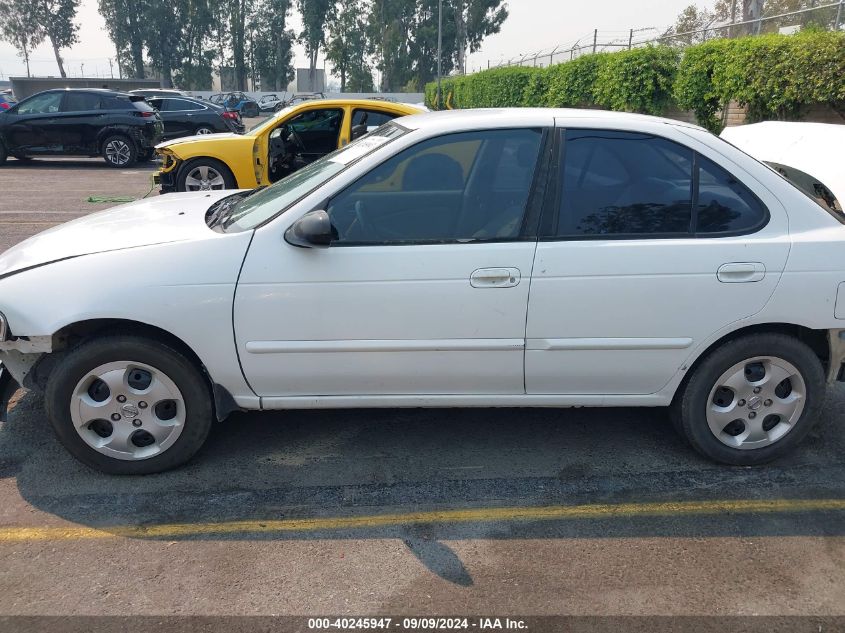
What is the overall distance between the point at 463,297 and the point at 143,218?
6.16ft

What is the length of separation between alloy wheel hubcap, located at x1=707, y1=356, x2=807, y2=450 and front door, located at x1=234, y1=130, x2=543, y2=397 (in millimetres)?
1045

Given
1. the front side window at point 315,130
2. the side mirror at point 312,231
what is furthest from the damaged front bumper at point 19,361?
the front side window at point 315,130

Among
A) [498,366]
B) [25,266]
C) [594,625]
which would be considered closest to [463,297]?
[498,366]

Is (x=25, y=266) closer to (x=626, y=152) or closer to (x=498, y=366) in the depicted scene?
(x=498, y=366)

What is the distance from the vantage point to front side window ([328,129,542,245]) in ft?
11.1

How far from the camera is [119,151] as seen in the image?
1669 centimetres

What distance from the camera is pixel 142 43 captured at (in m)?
75.8

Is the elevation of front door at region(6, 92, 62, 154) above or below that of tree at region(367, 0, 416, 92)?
below

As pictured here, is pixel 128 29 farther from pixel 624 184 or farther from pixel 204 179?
pixel 624 184

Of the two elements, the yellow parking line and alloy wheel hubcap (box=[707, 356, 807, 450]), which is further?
alloy wheel hubcap (box=[707, 356, 807, 450])

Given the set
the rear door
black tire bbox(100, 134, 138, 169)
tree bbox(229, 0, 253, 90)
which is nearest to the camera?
the rear door

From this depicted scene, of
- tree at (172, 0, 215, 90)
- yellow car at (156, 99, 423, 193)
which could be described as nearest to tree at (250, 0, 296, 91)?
tree at (172, 0, 215, 90)

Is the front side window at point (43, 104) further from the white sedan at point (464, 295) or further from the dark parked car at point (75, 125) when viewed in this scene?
the white sedan at point (464, 295)

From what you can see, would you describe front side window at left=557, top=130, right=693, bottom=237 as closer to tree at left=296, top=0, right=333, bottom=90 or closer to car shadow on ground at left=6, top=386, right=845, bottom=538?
car shadow on ground at left=6, top=386, right=845, bottom=538
